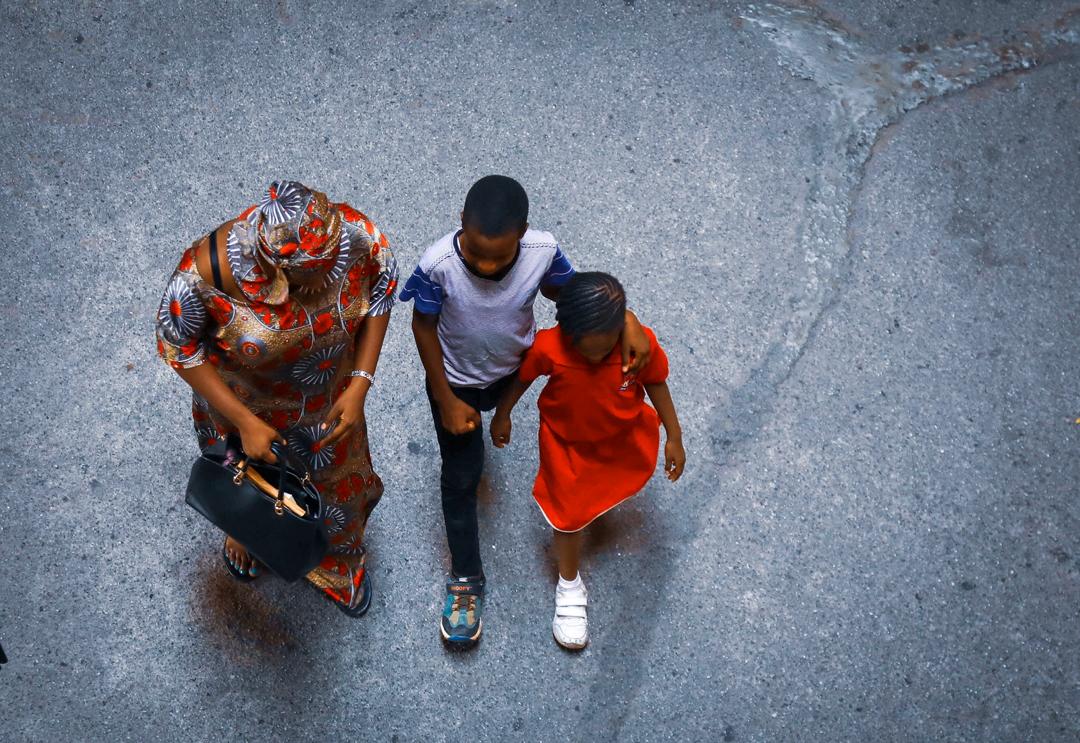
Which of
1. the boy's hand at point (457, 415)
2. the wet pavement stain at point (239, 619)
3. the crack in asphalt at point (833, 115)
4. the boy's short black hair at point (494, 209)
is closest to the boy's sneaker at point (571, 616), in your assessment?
the crack in asphalt at point (833, 115)

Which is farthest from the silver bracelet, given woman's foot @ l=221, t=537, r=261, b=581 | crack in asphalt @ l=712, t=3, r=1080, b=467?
crack in asphalt @ l=712, t=3, r=1080, b=467

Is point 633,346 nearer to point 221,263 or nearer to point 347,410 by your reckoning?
point 347,410

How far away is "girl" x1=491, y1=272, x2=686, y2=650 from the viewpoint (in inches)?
99.7

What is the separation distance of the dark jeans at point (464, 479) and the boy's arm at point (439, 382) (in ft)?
0.24

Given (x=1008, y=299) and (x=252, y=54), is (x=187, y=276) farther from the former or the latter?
(x=1008, y=299)

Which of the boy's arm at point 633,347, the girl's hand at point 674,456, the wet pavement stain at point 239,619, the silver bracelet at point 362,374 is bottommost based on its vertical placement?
the wet pavement stain at point 239,619

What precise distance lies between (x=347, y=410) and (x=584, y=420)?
644 millimetres

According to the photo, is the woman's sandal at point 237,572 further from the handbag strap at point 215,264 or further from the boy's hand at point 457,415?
the handbag strap at point 215,264

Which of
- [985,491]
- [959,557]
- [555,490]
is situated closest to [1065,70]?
[985,491]

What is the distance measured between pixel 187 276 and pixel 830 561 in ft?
7.38

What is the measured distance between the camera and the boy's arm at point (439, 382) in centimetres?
268

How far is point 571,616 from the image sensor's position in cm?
326

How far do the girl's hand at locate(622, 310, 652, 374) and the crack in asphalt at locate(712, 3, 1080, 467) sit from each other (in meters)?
1.20

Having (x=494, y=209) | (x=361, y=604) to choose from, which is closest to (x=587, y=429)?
(x=494, y=209)
